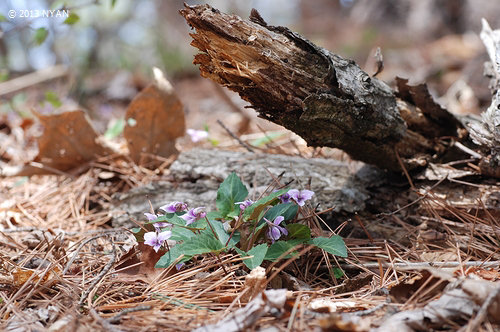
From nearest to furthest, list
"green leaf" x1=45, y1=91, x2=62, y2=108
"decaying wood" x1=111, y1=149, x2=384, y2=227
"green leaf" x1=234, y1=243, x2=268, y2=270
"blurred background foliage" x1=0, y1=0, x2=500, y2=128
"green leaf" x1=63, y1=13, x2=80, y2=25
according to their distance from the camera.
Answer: "green leaf" x1=234, y1=243, x2=268, y2=270
"decaying wood" x1=111, y1=149, x2=384, y2=227
"green leaf" x1=63, y1=13, x2=80, y2=25
"green leaf" x1=45, y1=91, x2=62, y2=108
"blurred background foliage" x1=0, y1=0, x2=500, y2=128

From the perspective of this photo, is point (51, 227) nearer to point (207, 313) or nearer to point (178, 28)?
point (207, 313)

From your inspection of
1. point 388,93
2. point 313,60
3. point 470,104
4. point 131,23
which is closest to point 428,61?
point 470,104

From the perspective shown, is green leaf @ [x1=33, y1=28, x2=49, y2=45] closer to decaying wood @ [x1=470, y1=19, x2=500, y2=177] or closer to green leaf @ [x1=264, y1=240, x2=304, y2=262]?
green leaf @ [x1=264, y1=240, x2=304, y2=262]

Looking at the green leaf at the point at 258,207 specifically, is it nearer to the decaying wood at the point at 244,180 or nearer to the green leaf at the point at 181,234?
the green leaf at the point at 181,234

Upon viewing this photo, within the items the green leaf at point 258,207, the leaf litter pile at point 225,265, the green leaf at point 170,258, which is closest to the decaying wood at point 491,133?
the leaf litter pile at point 225,265

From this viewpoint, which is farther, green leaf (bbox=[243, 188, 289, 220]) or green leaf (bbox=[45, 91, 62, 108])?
green leaf (bbox=[45, 91, 62, 108])

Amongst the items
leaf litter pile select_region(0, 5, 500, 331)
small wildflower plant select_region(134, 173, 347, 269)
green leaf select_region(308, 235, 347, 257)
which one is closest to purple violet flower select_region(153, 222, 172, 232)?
small wildflower plant select_region(134, 173, 347, 269)

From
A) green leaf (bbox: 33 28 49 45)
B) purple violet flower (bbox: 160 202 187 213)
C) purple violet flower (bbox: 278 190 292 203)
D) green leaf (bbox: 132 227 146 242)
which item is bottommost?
green leaf (bbox: 132 227 146 242)
